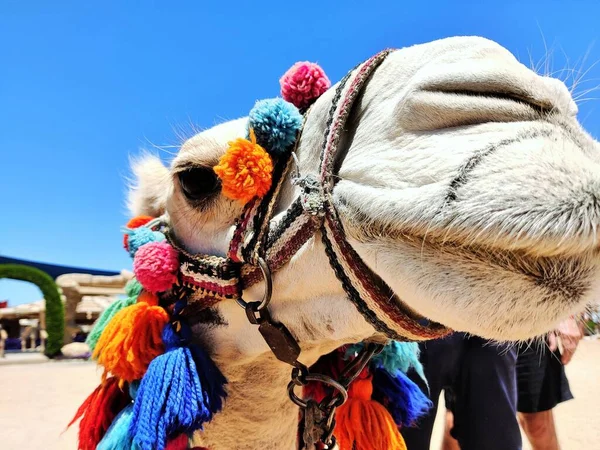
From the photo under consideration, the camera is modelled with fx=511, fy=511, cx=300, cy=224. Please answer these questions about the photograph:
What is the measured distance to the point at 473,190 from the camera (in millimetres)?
922

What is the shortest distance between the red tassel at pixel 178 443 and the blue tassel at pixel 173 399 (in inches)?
1.0

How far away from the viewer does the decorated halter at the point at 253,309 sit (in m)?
1.26

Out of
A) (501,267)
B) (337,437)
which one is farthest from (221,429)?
(501,267)

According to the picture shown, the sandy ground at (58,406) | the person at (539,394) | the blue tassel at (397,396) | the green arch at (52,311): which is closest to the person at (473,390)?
the person at (539,394)

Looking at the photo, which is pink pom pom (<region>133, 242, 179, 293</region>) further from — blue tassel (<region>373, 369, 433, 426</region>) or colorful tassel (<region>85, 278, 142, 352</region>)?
blue tassel (<region>373, 369, 433, 426</region>)

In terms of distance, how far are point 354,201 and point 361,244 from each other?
10 centimetres

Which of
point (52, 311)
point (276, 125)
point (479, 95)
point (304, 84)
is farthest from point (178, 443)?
point (52, 311)

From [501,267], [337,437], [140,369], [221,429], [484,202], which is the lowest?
[337,437]

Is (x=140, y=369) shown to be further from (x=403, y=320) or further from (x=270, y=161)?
(x=403, y=320)

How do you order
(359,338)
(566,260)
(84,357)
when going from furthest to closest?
(84,357)
(359,338)
(566,260)

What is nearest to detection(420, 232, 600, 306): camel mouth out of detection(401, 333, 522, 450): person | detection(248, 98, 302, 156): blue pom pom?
detection(248, 98, 302, 156): blue pom pom

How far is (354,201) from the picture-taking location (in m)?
1.14

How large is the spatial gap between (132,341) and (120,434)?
0.30 m

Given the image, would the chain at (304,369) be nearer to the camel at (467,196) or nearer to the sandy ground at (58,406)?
the camel at (467,196)
